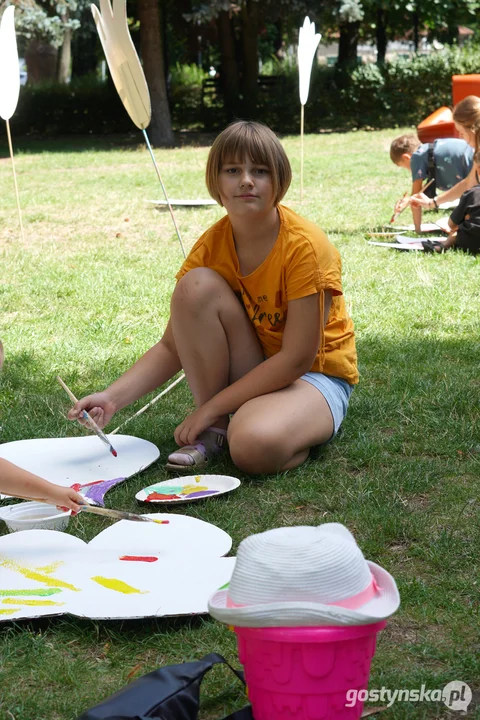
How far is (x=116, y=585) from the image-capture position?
1998 mm

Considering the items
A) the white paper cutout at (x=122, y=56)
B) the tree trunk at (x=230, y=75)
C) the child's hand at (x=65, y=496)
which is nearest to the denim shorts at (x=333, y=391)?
the child's hand at (x=65, y=496)

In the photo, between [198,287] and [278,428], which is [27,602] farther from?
[198,287]

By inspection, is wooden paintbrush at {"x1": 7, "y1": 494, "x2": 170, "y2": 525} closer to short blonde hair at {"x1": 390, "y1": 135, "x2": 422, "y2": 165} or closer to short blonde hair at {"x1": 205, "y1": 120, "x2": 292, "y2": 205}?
short blonde hair at {"x1": 205, "y1": 120, "x2": 292, "y2": 205}

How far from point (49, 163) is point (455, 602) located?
12417 millimetres

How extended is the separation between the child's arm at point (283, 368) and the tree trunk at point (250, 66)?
15601 millimetres

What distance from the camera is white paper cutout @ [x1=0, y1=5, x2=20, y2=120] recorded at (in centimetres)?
582

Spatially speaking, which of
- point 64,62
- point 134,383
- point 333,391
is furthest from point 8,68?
point 64,62

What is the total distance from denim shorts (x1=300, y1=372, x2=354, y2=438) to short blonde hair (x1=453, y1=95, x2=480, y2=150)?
3673 millimetres

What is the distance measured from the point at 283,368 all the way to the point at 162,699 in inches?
52.4

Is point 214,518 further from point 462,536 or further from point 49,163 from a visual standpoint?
point 49,163

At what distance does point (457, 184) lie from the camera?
663 centimetres

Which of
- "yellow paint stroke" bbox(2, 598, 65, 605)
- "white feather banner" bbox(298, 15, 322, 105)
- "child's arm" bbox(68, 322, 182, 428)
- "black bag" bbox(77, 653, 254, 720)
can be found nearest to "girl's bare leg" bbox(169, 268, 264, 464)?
"child's arm" bbox(68, 322, 182, 428)

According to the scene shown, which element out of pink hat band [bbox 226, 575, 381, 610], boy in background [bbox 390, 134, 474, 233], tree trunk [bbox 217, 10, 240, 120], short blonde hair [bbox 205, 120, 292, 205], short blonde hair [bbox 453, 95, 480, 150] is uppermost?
tree trunk [bbox 217, 10, 240, 120]

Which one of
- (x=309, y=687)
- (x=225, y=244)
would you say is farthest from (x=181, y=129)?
(x=309, y=687)
